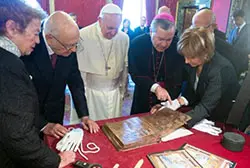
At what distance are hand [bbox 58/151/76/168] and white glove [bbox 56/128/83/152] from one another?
6 cm

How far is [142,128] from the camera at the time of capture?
1.59 meters

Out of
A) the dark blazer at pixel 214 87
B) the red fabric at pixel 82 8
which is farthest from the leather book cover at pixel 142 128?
the red fabric at pixel 82 8

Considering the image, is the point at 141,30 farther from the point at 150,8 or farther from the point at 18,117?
the point at 18,117

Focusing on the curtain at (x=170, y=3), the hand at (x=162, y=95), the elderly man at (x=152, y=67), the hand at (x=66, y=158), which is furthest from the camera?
the curtain at (x=170, y=3)

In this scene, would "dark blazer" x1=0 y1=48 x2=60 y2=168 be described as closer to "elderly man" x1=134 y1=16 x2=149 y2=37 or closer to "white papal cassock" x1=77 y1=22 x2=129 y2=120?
"white papal cassock" x1=77 y1=22 x2=129 y2=120

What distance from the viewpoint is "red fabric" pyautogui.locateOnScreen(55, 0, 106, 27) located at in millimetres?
6109

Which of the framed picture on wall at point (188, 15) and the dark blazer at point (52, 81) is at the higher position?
the framed picture on wall at point (188, 15)

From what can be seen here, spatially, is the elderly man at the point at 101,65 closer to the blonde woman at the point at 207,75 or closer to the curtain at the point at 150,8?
the blonde woman at the point at 207,75

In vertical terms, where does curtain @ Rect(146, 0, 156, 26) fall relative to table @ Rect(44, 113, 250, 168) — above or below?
above

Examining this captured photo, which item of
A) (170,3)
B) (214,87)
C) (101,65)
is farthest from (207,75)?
(170,3)

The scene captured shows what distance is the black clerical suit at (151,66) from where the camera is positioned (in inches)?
94.0

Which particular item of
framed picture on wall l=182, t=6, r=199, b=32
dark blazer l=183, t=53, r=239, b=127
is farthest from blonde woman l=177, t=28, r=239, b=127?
framed picture on wall l=182, t=6, r=199, b=32

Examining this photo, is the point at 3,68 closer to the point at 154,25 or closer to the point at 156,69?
the point at 154,25

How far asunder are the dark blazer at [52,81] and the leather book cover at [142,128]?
0.46m
